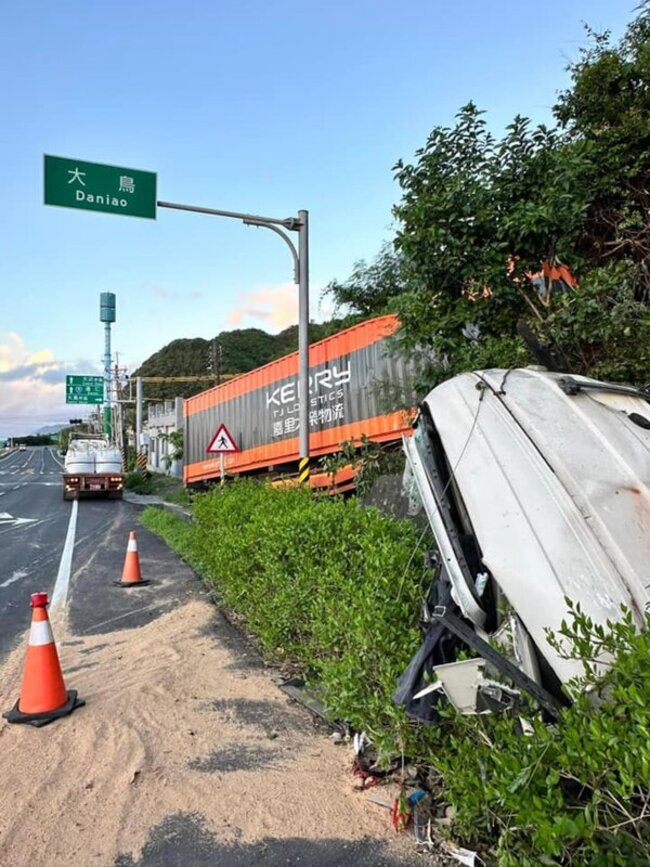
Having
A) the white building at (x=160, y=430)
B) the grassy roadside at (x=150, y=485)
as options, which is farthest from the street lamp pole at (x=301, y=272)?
the white building at (x=160, y=430)

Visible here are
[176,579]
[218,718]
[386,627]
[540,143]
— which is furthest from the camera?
[176,579]

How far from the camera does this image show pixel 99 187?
28.7 ft

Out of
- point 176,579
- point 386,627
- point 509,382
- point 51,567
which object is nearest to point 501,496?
point 509,382

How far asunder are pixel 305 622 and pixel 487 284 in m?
3.50

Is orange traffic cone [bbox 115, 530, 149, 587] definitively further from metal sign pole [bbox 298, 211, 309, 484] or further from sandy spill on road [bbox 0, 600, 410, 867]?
sandy spill on road [bbox 0, 600, 410, 867]

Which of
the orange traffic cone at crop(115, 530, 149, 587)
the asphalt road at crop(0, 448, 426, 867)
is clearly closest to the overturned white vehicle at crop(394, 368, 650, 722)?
the asphalt road at crop(0, 448, 426, 867)

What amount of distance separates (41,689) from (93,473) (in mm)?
21946

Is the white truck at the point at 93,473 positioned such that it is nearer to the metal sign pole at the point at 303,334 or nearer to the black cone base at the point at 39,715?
the metal sign pole at the point at 303,334

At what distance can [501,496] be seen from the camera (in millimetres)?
2168

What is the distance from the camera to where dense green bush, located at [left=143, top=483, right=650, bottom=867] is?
143 cm

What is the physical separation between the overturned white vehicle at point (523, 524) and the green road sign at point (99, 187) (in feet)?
25.4

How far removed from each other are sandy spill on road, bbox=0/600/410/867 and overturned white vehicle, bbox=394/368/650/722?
3.19ft

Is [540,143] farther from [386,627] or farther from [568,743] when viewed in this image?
[568,743]

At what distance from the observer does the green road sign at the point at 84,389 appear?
40906 mm
